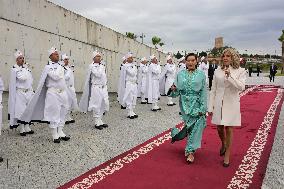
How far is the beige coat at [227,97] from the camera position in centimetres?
592

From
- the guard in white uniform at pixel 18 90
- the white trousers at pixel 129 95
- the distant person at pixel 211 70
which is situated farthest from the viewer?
the distant person at pixel 211 70

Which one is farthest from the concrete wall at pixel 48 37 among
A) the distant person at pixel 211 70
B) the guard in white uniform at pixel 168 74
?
the distant person at pixel 211 70

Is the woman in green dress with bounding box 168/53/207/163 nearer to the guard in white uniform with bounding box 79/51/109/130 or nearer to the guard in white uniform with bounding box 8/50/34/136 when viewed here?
the guard in white uniform with bounding box 79/51/109/130

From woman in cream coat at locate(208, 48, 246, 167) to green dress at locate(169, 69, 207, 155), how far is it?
0.85ft

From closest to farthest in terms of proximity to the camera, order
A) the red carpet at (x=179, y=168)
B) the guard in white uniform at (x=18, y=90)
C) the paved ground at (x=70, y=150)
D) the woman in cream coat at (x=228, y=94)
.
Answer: the red carpet at (x=179, y=168) → the paved ground at (x=70, y=150) → the woman in cream coat at (x=228, y=94) → the guard in white uniform at (x=18, y=90)

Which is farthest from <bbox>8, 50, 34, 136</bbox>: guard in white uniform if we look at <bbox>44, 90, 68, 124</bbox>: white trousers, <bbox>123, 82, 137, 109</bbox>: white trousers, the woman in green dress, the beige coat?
the beige coat

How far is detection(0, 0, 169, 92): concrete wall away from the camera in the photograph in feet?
33.6

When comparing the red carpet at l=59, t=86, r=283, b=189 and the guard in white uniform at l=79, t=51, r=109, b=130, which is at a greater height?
the guard in white uniform at l=79, t=51, r=109, b=130

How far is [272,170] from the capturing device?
5.55 meters

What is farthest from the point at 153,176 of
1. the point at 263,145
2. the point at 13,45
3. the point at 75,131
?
the point at 13,45

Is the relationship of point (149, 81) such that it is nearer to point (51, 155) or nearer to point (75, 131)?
point (75, 131)

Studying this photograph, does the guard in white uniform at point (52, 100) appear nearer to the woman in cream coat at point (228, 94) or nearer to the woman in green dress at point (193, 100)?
the woman in green dress at point (193, 100)

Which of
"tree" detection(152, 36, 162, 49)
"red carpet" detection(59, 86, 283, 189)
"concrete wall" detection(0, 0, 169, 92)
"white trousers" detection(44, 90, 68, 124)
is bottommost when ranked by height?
"red carpet" detection(59, 86, 283, 189)

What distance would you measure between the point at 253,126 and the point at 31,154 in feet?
18.8
